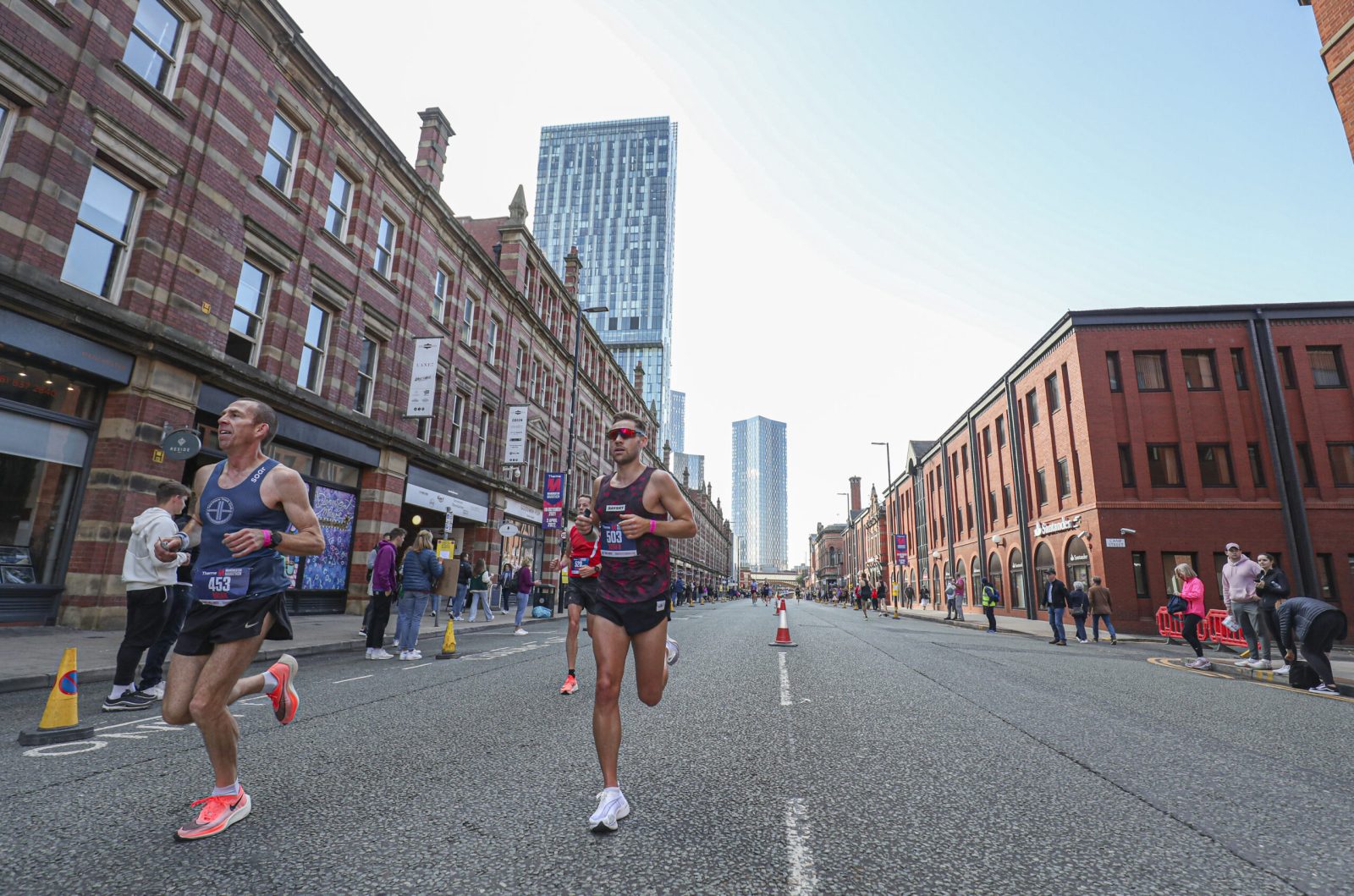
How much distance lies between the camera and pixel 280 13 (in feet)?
49.8

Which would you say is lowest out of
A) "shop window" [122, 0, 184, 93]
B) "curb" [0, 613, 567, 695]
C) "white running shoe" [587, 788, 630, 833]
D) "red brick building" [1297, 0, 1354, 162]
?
"curb" [0, 613, 567, 695]

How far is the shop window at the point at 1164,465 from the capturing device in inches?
946

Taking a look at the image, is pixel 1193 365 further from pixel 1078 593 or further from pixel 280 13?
pixel 280 13

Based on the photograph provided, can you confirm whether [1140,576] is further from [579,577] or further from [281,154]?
[281,154]

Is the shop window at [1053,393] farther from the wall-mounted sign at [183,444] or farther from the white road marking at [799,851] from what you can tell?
the wall-mounted sign at [183,444]

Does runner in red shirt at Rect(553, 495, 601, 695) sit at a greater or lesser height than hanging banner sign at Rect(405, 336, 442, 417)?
lesser

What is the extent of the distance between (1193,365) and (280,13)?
105 ft

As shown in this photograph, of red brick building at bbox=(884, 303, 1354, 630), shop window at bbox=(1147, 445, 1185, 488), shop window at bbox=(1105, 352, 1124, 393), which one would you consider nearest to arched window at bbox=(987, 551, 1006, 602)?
red brick building at bbox=(884, 303, 1354, 630)

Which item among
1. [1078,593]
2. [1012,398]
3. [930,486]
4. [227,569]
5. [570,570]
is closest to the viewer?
[227,569]

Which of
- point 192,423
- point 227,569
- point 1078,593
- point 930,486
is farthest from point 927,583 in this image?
point 227,569

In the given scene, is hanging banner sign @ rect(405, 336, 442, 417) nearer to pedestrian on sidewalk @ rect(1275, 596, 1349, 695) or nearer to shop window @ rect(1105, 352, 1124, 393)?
pedestrian on sidewalk @ rect(1275, 596, 1349, 695)

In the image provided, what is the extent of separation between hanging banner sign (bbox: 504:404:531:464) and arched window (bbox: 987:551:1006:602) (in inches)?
950

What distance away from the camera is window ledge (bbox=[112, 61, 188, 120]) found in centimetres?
1143

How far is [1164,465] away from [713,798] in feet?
90.8
